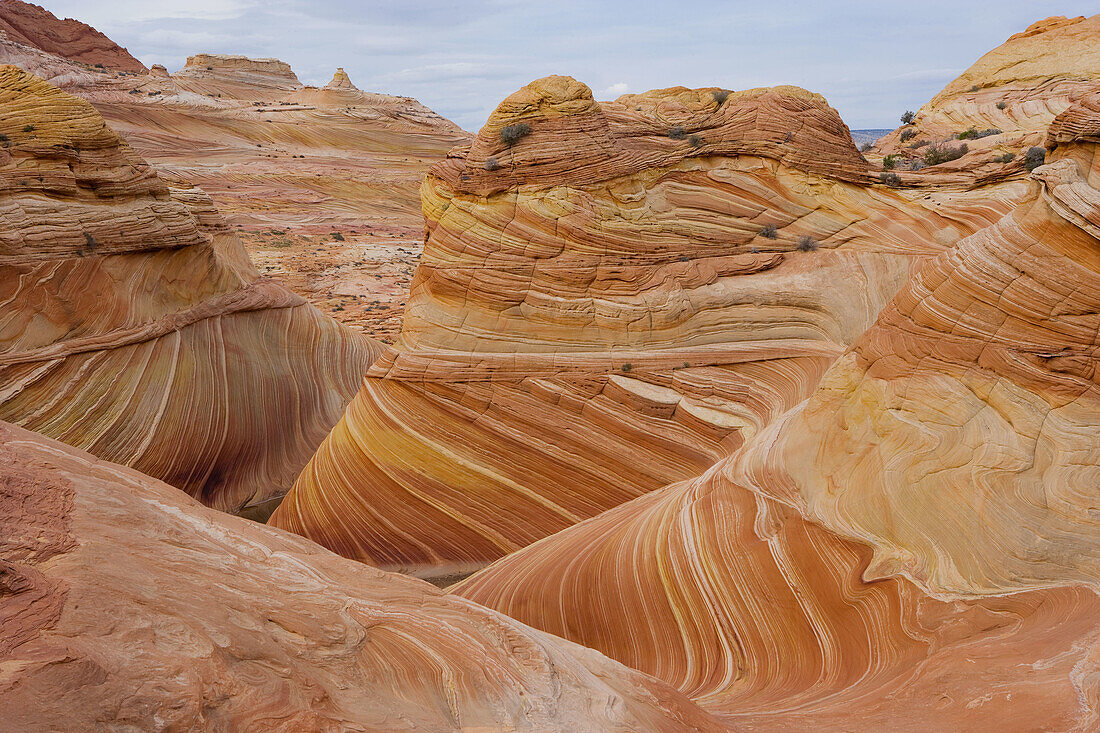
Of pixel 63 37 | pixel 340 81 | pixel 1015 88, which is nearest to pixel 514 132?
pixel 1015 88

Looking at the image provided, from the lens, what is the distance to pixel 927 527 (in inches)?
220

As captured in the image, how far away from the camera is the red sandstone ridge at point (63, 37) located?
5859 centimetres

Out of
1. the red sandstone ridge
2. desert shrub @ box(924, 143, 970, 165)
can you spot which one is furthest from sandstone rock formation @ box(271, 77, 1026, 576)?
the red sandstone ridge

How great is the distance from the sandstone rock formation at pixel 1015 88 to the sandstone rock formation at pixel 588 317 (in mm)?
6359

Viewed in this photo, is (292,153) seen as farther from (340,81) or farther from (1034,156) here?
(1034,156)

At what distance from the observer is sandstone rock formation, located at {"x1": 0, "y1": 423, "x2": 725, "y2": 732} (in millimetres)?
2531

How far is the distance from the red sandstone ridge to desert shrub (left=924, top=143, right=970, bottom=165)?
2522 inches

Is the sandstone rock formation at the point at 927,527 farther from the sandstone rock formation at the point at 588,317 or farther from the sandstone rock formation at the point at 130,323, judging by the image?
the sandstone rock formation at the point at 130,323

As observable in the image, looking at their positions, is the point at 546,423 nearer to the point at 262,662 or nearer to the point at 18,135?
the point at 262,662

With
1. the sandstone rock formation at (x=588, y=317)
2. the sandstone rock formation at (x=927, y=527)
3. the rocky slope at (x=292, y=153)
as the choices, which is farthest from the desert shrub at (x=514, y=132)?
the rocky slope at (x=292, y=153)

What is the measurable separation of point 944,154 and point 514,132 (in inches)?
338

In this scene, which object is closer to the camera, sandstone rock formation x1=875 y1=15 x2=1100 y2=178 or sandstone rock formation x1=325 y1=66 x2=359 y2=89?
sandstone rock formation x1=875 y1=15 x2=1100 y2=178

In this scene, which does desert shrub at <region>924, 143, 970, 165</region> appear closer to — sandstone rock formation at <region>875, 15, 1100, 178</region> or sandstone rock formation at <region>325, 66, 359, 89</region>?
sandstone rock formation at <region>875, 15, 1100, 178</region>

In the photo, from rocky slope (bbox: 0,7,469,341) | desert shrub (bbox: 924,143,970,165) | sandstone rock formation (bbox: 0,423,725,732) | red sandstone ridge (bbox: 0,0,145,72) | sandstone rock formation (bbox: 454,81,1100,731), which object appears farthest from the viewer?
red sandstone ridge (bbox: 0,0,145,72)
